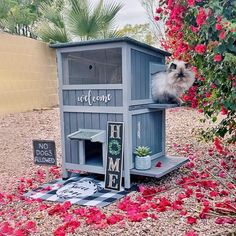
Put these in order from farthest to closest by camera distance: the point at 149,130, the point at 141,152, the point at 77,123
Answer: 1. the point at 149,130
2. the point at 77,123
3. the point at 141,152

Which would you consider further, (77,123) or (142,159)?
(77,123)

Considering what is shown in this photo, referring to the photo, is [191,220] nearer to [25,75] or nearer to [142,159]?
[142,159]

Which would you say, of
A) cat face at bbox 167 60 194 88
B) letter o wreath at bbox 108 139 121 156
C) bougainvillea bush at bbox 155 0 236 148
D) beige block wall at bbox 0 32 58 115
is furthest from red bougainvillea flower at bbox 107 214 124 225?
beige block wall at bbox 0 32 58 115

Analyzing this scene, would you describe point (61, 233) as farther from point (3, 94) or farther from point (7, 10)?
point (7, 10)

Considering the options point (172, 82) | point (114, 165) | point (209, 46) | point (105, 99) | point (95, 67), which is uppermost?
point (209, 46)

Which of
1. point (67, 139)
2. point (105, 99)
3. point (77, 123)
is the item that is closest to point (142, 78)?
point (105, 99)

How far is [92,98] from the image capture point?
3.31 meters

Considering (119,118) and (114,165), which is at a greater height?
(119,118)

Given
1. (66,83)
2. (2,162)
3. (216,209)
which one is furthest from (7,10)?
(216,209)

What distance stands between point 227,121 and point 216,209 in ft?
4.90

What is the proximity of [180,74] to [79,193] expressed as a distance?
4.91 feet

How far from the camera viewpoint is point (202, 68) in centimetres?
319

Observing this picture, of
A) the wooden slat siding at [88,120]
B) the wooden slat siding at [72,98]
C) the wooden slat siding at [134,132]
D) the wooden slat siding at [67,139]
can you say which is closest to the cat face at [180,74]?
the wooden slat siding at [134,132]

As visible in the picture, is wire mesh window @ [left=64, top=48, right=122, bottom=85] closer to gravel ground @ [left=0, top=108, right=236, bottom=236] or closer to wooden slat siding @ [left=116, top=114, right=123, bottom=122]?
wooden slat siding @ [left=116, top=114, right=123, bottom=122]
